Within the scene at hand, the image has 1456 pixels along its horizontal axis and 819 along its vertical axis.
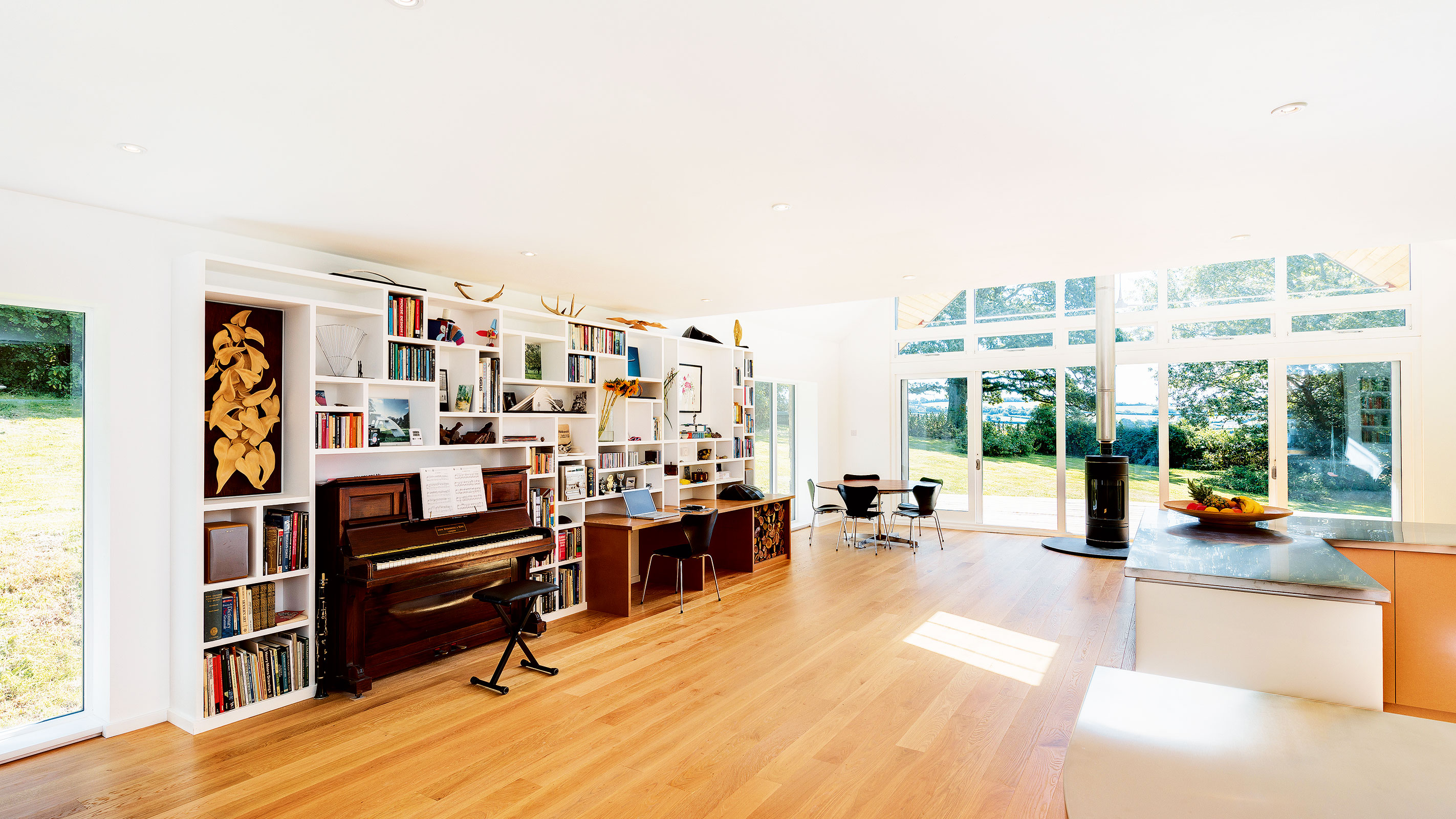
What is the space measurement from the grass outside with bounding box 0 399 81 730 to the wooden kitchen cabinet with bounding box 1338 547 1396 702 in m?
5.91

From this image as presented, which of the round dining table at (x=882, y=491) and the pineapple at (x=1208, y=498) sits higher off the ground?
the pineapple at (x=1208, y=498)

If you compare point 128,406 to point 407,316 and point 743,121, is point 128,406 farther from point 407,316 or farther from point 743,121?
point 743,121

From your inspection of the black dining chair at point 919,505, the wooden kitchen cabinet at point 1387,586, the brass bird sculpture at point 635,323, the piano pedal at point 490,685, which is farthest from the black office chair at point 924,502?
the piano pedal at point 490,685

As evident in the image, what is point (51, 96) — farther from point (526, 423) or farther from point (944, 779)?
point (944, 779)

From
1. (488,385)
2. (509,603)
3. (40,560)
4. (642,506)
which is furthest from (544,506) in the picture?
(40,560)

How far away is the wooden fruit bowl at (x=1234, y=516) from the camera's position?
354 cm

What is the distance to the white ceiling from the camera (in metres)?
1.87

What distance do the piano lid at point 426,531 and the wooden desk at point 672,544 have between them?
74 cm

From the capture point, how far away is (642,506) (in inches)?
229

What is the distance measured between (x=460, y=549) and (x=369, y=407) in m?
1.05

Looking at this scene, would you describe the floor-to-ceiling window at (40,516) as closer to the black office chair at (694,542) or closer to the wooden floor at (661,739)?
the wooden floor at (661,739)

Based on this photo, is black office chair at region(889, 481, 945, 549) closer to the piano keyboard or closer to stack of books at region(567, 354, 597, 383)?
stack of books at region(567, 354, 597, 383)

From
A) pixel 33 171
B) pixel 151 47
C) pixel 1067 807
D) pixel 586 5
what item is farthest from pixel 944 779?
pixel 33 171

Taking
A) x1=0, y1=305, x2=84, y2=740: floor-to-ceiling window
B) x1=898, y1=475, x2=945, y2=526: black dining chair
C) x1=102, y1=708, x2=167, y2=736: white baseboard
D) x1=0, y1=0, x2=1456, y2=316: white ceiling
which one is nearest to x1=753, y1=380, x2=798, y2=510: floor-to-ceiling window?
x1=898, y1=475, x2=945, y2=526: black dining chair
